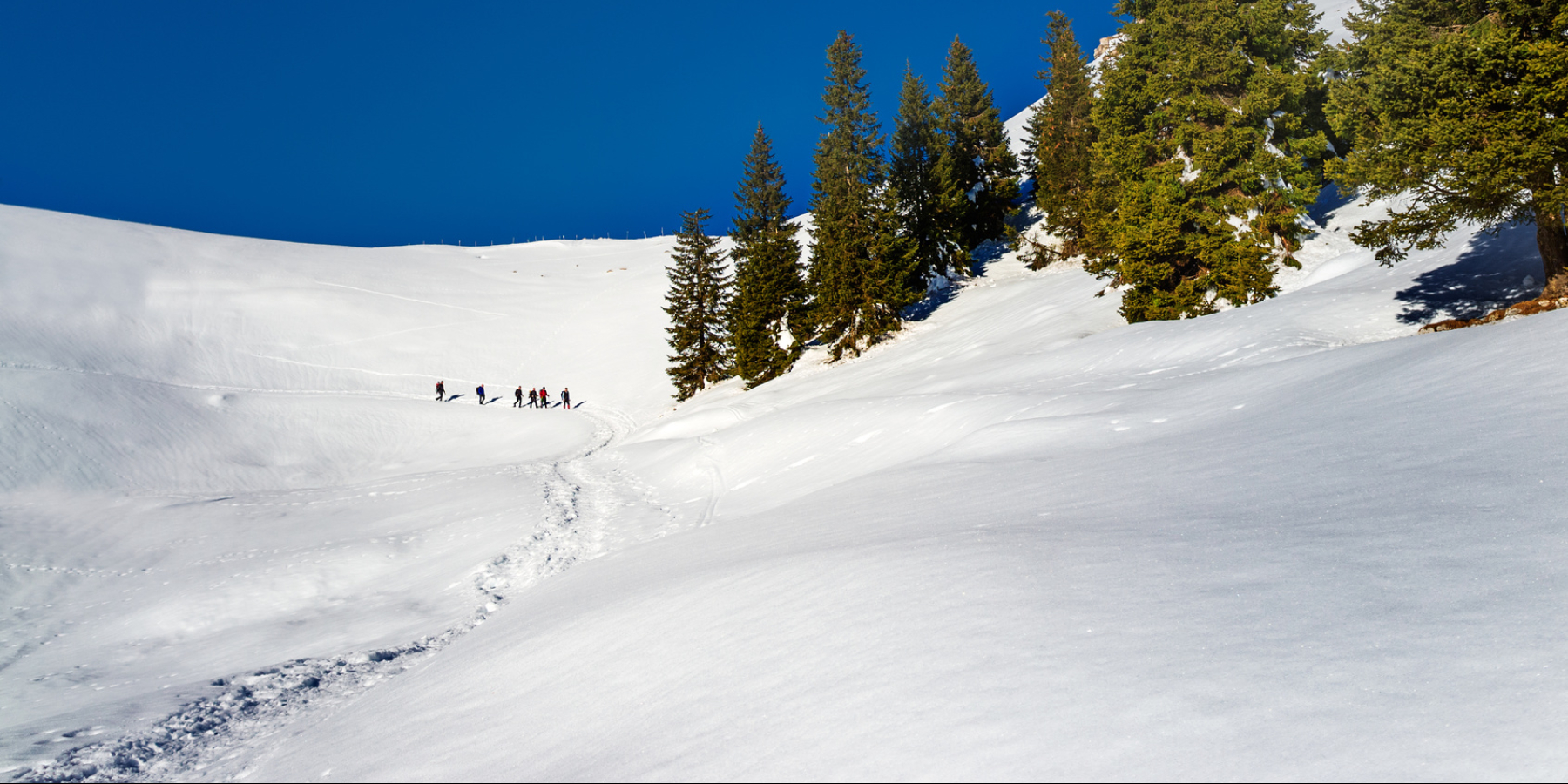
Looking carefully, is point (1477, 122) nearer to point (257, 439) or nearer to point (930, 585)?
point (930, 585)

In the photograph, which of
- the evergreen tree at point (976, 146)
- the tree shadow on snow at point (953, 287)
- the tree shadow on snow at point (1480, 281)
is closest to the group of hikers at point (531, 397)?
the tree shadow on snow at point (953, 287)

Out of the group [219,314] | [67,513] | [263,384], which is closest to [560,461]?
[67,513]

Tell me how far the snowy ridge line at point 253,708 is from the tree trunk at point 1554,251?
64.6 feet

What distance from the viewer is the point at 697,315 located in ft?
146

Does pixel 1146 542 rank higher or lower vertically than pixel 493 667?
higher

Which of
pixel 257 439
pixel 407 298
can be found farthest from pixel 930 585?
pixel 407 298

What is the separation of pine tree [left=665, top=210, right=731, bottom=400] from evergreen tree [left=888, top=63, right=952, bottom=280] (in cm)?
1242

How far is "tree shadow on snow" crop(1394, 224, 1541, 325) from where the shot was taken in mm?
16703

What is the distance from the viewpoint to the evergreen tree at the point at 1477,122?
12758mm

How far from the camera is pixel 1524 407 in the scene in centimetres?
680

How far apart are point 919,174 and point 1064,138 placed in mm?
10472

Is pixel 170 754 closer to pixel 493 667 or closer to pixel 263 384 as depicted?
pixel 493 667

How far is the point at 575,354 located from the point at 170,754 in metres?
47.0

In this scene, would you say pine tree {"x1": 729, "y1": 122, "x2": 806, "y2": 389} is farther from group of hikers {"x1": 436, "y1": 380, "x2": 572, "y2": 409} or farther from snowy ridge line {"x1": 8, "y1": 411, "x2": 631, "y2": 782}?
snowy ridge line {"x1": 8, "y1": 411, "x2": 631, "y2": 782}
